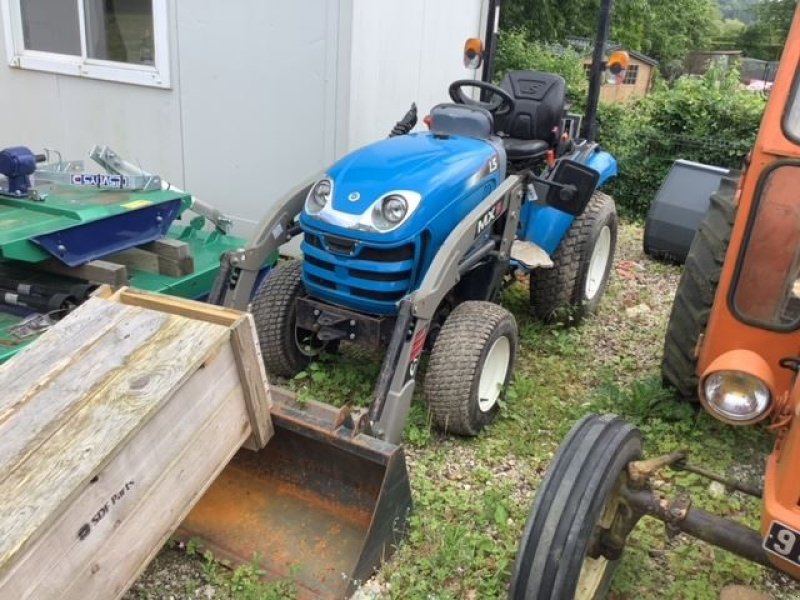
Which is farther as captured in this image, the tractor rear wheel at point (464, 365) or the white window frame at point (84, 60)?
the white window frame at point (84, 60)

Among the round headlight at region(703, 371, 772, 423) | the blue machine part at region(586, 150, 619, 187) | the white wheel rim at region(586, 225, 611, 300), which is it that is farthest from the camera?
the white wheel rim at region(586, 225, 611, 300)

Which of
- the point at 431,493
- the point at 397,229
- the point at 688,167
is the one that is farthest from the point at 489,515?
the point at 688,167

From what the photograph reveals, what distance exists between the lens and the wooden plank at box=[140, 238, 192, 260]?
4137 millimetres

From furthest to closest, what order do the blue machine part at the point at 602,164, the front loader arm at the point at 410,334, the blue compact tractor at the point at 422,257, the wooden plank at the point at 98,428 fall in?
the blue machine part at the point at 602,164
the blue compact tractor at the point at 422,257
the front loader arm at the point at 410,334
the wooden plank at the point at 98,428

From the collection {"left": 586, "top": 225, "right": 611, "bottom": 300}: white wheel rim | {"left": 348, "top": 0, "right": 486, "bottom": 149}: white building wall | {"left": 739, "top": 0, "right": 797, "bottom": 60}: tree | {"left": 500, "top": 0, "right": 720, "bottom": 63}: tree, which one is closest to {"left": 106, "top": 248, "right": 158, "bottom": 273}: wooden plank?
{"left": 348, "top": 0, "right": 486, "bottom": 149}: white building wall

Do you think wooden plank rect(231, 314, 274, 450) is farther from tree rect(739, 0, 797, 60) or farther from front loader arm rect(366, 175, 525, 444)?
tree rect(739, 0, 797, 60)

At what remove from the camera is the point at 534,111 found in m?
4.35

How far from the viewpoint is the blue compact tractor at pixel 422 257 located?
3078mm

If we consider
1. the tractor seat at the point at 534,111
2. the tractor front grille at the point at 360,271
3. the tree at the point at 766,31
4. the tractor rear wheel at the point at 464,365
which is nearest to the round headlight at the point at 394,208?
the tractor front grille at the point at 360,271

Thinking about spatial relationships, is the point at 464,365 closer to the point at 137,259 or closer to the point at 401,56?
the point at 137,259

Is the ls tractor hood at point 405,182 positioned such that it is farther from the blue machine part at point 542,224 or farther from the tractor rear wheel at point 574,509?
the tractor rear wheel at point 574,509

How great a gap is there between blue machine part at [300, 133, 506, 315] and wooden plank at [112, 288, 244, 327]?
2.78 feet

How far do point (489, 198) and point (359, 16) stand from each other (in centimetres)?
183

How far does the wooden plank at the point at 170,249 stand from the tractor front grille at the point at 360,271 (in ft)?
3.79
